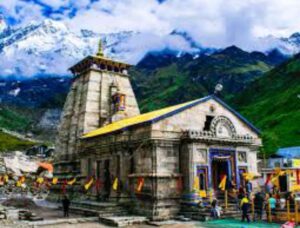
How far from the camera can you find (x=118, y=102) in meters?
40.5

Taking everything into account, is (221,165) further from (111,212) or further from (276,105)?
(276,105)

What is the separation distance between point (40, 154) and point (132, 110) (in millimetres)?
64307

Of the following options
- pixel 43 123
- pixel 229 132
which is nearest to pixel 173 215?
pixel 229 132

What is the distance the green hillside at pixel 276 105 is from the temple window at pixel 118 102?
5625 centimetres

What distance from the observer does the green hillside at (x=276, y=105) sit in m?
96.5

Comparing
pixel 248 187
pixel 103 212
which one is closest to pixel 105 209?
pixel 103 212

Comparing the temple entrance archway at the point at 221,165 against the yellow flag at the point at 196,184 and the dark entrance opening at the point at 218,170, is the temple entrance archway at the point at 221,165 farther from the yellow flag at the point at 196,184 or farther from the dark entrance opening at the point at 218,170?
the yellow flag at the point at 196,184

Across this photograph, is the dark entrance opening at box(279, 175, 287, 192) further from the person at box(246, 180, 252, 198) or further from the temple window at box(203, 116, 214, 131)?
the temple window at box(203, 116, 214, 131)

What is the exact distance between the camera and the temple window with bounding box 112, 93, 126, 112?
40.4 m

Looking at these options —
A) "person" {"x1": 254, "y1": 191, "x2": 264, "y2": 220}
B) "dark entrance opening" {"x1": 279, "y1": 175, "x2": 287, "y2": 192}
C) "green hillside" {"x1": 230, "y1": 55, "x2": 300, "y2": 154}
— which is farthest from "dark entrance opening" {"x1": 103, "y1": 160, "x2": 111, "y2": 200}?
"green hillside" {"x1": 230, "y1": 55, "x2": 300, "y2": 154}

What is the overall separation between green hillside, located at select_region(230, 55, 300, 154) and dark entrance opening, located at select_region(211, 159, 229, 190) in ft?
200

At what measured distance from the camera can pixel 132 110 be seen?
139 feet

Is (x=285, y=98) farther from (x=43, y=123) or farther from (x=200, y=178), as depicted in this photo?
(x=43, y=123)

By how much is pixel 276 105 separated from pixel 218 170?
97.9 m
